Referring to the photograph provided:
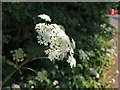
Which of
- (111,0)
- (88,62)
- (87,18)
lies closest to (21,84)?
(88,62)

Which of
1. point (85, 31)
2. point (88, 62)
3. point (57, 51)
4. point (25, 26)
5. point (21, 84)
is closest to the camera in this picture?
point (57, 51)

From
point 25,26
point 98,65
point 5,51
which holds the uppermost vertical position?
point 25,26

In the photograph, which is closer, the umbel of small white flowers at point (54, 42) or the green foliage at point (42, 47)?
the umbel of small white flowers at point (54, 42)

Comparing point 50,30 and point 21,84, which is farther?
point 21,84

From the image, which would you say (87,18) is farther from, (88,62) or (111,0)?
(88,62)

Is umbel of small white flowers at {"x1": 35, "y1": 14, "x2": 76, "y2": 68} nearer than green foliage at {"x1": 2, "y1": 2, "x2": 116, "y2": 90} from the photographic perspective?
Yes

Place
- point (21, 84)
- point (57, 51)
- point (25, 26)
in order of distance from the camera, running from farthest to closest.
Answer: point (25, 26), point (21, 84), point (57, 51)

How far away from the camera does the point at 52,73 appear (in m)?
3.92

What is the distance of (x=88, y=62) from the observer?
15.8 ft

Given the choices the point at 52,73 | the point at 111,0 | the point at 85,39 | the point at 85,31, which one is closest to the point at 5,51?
the point at 52,73

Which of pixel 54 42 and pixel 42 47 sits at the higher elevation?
pixel 54 42

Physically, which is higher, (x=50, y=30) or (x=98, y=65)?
(x=50, y=30)

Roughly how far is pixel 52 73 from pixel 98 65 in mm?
1182

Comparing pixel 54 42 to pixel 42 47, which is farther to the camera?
pixel 42 47
